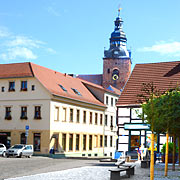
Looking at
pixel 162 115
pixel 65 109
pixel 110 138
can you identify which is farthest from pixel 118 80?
pixel 162 115

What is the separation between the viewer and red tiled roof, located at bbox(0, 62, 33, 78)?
4881 centimetres

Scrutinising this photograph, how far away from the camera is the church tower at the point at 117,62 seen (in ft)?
370

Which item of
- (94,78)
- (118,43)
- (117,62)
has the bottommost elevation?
(94,78)

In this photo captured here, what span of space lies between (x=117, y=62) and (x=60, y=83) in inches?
2452

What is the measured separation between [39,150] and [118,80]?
6785 centimetres

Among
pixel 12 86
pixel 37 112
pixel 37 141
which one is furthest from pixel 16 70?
pixel 37 141

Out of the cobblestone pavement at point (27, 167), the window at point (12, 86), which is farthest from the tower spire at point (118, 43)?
the cobblestone pavement at point (27, 167)

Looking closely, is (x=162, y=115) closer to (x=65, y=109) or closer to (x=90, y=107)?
(x=65, y=109)

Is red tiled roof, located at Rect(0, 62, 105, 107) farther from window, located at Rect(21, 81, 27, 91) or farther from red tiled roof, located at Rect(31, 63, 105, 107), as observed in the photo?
window, located at Rect(21, 81, 27, 91)

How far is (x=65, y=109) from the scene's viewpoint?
165 ft

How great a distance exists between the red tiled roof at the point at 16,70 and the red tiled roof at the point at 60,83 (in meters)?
0.70

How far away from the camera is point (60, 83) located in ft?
173

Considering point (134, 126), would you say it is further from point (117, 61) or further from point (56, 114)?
point (117, 61)

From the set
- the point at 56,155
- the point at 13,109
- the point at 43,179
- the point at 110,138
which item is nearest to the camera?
the point at 43,179
